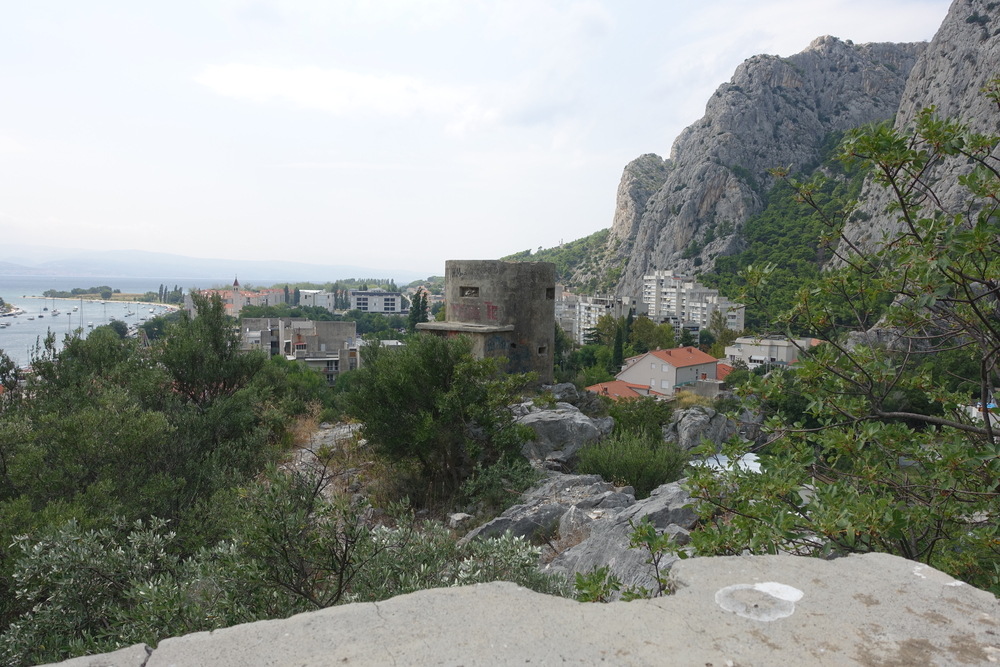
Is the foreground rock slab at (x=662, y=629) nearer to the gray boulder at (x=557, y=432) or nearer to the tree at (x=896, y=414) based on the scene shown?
the tree at (x=896, y=414)

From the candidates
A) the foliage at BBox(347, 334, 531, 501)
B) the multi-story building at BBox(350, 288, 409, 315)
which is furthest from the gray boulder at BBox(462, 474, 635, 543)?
the multi-story building at BBox(350, 288, 409, 315)

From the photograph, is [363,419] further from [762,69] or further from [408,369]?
[762,69]

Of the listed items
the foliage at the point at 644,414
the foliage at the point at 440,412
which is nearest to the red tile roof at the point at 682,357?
the foliage at the point at 644,414

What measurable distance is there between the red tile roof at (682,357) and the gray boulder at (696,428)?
24.2m

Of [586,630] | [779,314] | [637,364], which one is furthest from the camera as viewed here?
[637,364]

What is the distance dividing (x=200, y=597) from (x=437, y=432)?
4493mm

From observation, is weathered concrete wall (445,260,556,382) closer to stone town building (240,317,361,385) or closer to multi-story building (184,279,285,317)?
stone town building (240,317,361,385)

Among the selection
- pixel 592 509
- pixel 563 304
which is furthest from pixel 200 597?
pixel 563 304

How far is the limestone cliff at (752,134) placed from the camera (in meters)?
78.8

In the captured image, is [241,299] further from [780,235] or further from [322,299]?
[780,235]

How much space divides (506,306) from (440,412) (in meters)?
4.76

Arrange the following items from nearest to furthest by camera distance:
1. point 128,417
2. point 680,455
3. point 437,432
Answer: point 128,417 < point 437,432 < point 680,455

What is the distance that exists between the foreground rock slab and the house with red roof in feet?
122

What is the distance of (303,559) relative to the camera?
3346 millimetres
